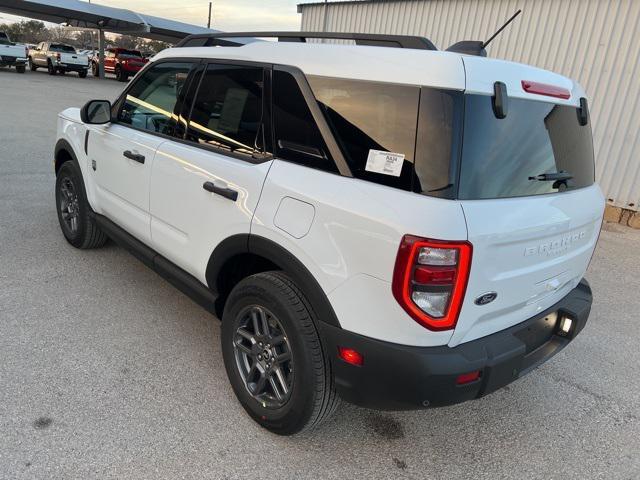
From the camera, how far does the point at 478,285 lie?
195 centimetres


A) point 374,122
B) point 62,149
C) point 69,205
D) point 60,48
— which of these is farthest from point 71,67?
point 374,122

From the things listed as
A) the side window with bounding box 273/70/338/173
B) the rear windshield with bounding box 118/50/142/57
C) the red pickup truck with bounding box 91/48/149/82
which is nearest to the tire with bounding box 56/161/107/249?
the side window with bounding box 273/70/338/173

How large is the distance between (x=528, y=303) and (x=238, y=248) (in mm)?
1406

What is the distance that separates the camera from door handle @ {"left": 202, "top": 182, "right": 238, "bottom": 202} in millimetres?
2497

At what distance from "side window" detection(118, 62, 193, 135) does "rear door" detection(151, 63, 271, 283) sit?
22 cm

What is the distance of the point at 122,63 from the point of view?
30906 millimetres

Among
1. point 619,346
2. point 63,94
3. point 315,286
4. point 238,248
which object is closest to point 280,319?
point 315,286

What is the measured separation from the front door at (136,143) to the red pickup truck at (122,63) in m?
29.6

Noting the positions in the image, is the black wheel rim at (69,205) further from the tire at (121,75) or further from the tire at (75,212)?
the tire at (121,75)

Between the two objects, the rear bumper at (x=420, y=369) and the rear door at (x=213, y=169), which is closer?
the rear bumper at (x=420, y=369)

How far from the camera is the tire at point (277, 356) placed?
2207 millimetres

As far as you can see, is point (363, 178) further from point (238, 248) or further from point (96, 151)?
point (96, 151)

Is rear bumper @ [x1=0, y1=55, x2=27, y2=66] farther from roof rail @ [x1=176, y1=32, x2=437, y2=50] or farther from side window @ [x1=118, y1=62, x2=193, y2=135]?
roof rail @ [x1=176, y1=32, x2=437, y2=50]

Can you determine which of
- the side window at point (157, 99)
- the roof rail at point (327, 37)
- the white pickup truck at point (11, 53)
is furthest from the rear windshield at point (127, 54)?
the roof rail at point (327, 37)
